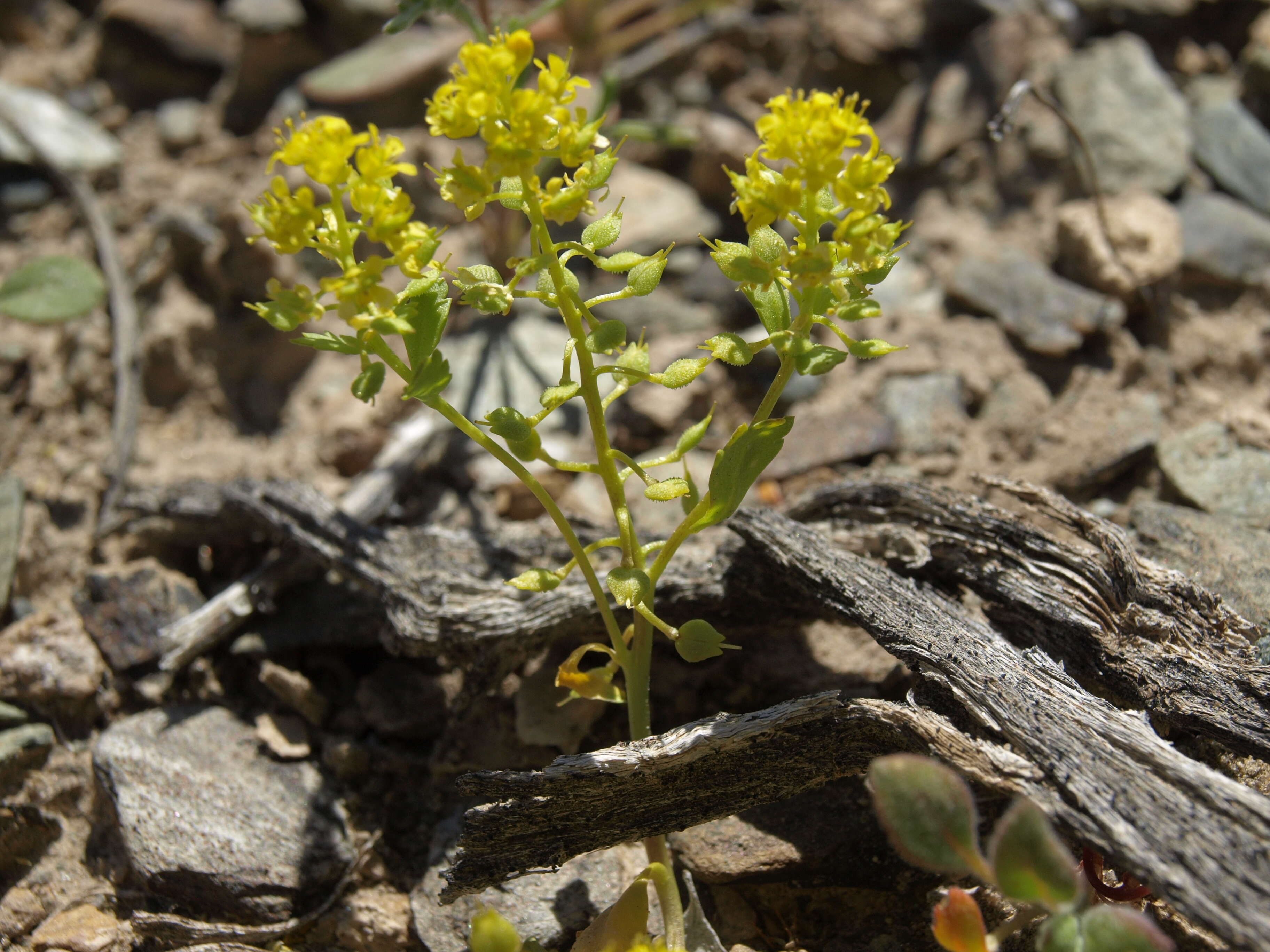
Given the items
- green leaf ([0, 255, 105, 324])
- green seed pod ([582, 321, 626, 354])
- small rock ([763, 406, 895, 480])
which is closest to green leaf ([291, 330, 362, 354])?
green seed pod ([582, 321, 626, 354])

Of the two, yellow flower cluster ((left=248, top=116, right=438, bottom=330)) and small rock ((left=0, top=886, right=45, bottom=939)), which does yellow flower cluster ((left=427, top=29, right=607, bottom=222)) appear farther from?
small rock ((left=0, top=886, right=45, bottom=939))

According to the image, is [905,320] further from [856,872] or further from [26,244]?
[26,244]

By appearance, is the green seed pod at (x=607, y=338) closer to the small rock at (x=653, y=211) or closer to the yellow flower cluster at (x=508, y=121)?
the yellow flower cluster at (x=508, y=121)

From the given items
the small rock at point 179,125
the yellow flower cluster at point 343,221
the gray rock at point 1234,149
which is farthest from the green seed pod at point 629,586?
the small rock at point 179,125

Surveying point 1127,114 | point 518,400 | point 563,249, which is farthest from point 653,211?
point 563,249

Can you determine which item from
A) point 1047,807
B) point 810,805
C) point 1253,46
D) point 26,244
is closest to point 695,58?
point 1253,46

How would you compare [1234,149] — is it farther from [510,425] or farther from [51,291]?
[51,291]
